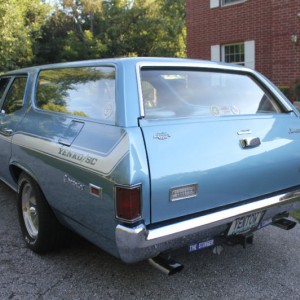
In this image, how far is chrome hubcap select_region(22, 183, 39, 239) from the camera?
3676mm

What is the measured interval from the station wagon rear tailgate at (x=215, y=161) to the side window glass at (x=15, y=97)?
210 cm

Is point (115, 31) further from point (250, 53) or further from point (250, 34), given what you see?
point (250, 53)

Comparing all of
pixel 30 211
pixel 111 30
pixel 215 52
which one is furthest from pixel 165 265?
pixel 111 30

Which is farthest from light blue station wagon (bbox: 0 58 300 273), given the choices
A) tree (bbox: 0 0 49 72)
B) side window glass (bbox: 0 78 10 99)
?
tree (bbox: 0 0 49 72)

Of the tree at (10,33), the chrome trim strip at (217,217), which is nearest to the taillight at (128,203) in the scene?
the chrome trim strip at (217,217)

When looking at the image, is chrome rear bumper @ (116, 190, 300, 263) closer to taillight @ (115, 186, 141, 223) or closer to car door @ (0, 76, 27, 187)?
taillight @ (115, 186, 141, 223)

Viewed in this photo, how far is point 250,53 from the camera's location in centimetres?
1173

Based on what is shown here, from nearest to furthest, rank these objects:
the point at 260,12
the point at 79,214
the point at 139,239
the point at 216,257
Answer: the point at 139,239
the point at 79,214
the point at 216,257
the point at 260,12

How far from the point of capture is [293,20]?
415 inches

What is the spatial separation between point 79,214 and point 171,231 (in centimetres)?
72

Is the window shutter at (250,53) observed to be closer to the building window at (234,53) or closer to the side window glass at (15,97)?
the building window at (234,53)

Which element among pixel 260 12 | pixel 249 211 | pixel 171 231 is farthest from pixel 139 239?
pixel 260 12

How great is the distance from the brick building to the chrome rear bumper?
864 centimetres

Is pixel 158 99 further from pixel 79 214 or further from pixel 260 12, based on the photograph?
pixel 260 12
